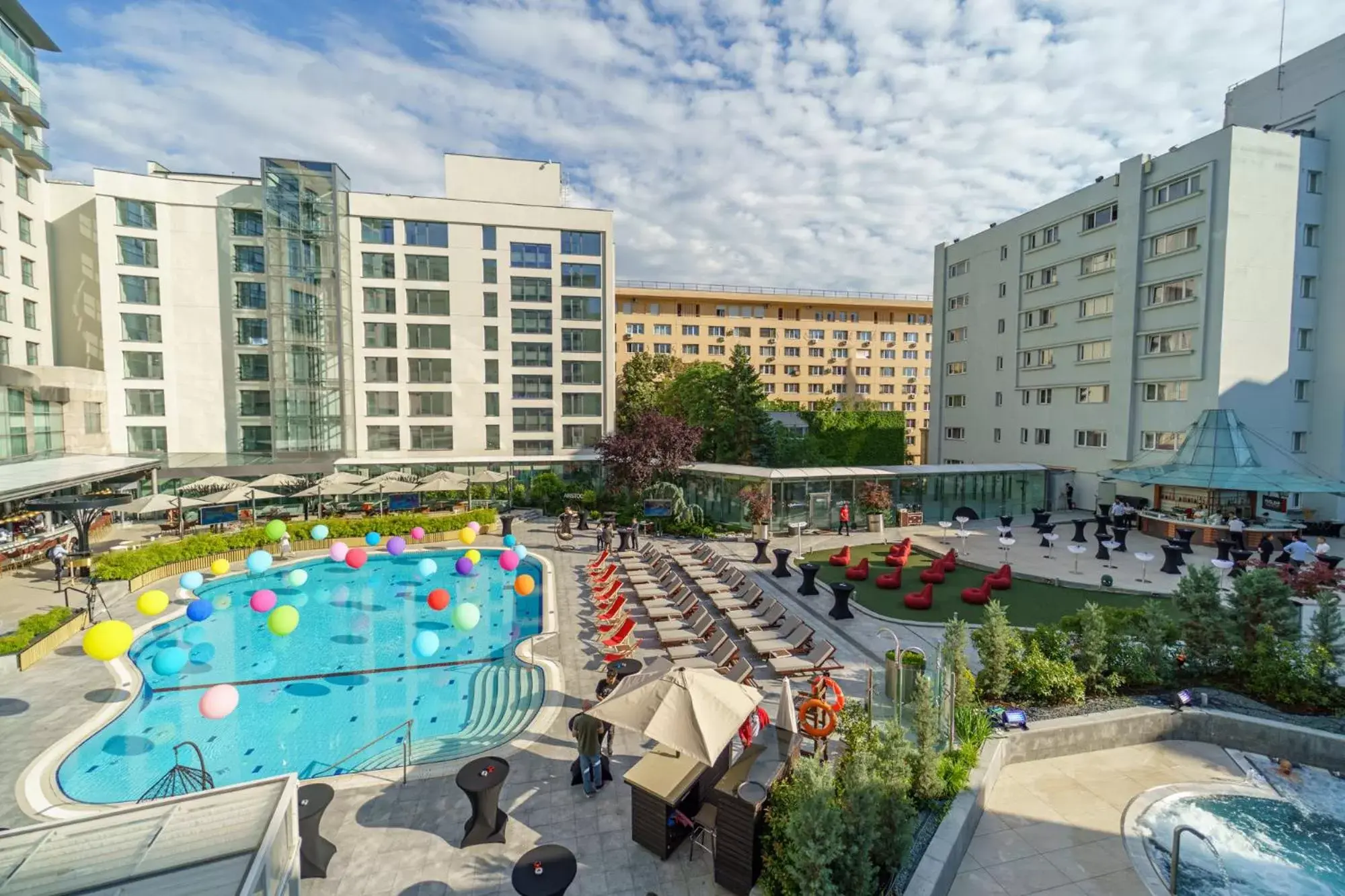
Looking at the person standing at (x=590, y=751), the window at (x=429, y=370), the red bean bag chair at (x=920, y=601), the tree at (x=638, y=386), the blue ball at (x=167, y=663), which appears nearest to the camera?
the person standing at (x=590, y=751)

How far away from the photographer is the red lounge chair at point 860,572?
19.9 meters

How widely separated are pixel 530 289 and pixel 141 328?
21620 mm

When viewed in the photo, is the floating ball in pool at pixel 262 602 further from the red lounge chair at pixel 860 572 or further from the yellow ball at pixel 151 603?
the red lounge chair at pixel 860 572

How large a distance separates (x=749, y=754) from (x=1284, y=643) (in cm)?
1032

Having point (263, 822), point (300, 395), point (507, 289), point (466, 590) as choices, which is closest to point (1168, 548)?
point (466, 590)

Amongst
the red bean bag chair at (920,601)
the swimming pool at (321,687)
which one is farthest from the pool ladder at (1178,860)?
the red bean bag chair at (920,601)

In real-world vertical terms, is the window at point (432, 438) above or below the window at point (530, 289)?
below

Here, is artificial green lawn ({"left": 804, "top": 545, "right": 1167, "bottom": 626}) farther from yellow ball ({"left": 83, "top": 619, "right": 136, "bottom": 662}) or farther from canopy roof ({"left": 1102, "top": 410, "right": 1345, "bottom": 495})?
yellow ball ({"left": 83, "top": 619, "right": 136, "bottom": 662})

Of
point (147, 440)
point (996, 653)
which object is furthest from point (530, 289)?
point (996, 653)

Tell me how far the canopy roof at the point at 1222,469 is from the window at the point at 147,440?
50.0m

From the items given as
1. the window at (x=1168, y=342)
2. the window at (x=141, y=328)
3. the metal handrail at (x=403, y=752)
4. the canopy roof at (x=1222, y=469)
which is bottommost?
the metal handrail at (x=403, y=752)

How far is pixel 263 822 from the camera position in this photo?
220 inches

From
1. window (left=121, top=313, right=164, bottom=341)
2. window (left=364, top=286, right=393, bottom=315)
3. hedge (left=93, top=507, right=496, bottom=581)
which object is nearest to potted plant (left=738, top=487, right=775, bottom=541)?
hedge (left=93, top=507, right=496, bottom=581)

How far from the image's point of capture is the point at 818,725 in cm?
846
